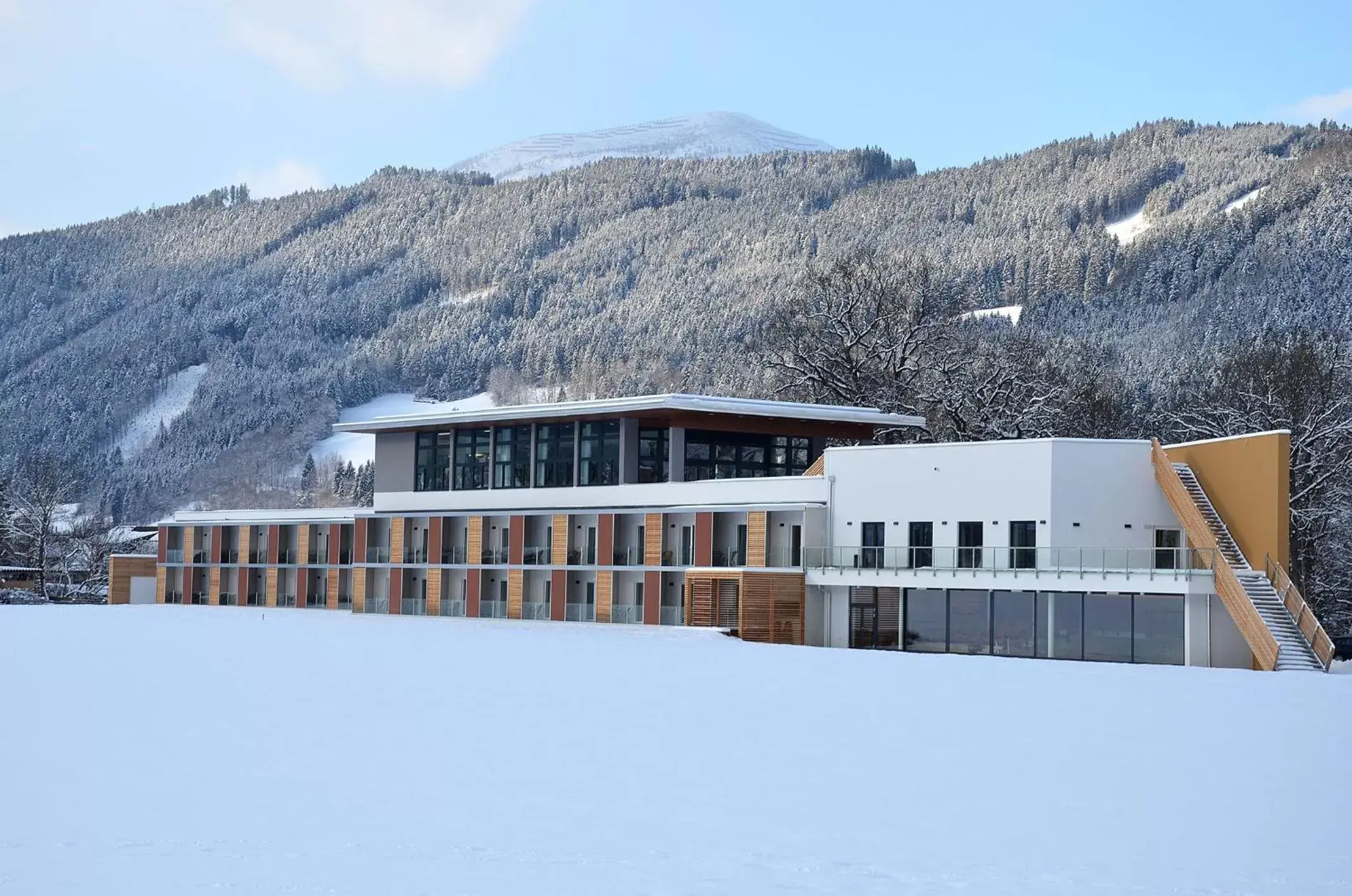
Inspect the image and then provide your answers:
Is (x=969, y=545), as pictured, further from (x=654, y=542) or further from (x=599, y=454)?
(x=599, y=454)

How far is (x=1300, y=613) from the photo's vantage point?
144ft

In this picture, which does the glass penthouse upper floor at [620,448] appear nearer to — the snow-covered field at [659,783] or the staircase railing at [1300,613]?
the staircase railing at [1300,613]

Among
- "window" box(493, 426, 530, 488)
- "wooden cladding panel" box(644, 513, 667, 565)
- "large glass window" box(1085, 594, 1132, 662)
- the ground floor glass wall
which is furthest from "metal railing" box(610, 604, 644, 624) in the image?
"large glass window" box(1085, 594, 1132, 662)

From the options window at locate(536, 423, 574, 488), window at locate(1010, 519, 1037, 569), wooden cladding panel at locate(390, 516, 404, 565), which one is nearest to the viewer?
window at locate(1010, 519, 1037, 569)

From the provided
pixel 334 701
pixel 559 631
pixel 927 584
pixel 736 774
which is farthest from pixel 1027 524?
pixel 736 774

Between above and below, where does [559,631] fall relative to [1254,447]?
below

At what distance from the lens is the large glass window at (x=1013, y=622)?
48812 millimetres

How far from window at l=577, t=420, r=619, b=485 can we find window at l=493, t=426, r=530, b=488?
10.1ft

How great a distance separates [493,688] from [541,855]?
17.3 meters

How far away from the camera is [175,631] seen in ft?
182

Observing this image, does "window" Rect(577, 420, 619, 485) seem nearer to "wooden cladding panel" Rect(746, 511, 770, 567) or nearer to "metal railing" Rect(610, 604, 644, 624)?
"metal railing" Rect(610, 604, 644, 624)

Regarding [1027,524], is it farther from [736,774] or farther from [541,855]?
[541,855]

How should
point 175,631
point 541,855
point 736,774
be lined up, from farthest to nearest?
point 175,631, point 736,774, point 541,855

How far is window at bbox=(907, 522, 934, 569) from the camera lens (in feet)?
168
